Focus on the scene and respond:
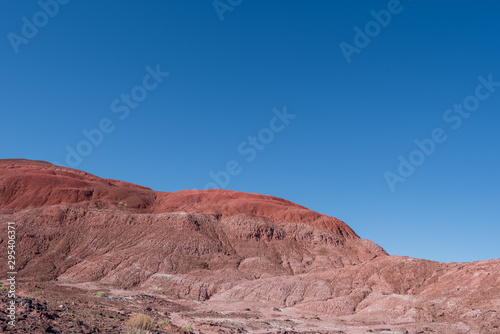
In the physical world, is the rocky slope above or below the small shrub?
above

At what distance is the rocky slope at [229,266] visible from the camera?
28.5m

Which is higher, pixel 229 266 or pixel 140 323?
pixel 229 266

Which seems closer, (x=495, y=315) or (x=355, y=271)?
(x=495, y=315)

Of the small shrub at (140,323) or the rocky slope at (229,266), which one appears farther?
the rocky slope at (229,266)

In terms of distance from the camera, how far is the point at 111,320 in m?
18.9

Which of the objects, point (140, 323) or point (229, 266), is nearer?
point (140, 323)

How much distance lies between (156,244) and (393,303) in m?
32.4

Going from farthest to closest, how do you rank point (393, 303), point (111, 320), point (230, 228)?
point (230, 228) < point (393, 303) < point (111, 320)

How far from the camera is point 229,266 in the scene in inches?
1951

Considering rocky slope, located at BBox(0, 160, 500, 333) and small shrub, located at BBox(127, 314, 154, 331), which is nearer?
small shrub, located at BBox(127, 314, 154, 331)

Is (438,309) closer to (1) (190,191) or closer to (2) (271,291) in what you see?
(2) (271,291)

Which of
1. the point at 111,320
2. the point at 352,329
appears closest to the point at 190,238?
the point at 352,329

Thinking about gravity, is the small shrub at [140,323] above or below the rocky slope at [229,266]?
below

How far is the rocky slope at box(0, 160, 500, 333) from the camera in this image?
28.5 m
